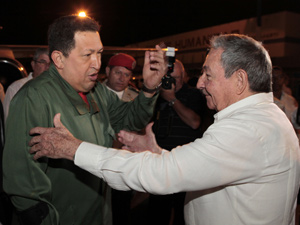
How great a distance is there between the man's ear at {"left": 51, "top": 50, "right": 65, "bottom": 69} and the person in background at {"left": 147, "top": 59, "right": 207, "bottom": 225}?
1.75m

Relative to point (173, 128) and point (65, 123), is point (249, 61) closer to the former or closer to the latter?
point (65, 123)

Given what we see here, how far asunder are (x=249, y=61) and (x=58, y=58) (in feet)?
3.67

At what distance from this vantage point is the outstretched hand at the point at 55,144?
1395 mm

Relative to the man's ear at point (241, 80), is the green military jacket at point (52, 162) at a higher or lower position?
lower

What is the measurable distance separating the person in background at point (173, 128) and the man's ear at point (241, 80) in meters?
1.87

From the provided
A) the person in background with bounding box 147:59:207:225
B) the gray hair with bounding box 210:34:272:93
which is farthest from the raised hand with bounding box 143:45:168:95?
the person in background with bounding box 147:59:207:225

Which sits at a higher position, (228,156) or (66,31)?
(66,31)

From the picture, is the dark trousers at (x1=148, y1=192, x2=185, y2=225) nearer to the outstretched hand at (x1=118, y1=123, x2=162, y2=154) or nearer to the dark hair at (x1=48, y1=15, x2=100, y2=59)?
the outstretched hand at (x1=118, y1=123, x2=162, y2=154)

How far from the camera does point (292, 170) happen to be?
57.9 inches

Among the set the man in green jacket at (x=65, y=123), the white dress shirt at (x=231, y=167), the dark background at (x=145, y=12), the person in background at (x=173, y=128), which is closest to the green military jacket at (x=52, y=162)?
the man in green jacket at (x=65, y=123)

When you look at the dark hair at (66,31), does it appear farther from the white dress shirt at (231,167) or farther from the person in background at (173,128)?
the person in background at (173,128)

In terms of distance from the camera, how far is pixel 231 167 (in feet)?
4.19

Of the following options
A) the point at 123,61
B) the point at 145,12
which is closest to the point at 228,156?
the point at 123,61

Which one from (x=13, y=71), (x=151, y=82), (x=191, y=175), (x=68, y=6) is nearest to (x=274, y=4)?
(x=68, y=6)
